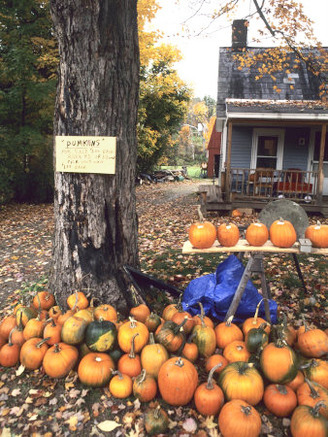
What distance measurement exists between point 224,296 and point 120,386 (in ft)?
4.63

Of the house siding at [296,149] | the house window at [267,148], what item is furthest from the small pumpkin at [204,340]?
the house siding at [296,149]

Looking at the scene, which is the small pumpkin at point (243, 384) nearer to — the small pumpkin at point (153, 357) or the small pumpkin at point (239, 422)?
the small pumpkin at point (239, 422)

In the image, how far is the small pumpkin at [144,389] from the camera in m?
2.49

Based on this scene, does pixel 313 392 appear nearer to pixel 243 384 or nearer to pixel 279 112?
pixel 243 384

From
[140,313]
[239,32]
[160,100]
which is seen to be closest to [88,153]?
[140,313]

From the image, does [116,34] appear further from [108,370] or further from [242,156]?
[242,156]

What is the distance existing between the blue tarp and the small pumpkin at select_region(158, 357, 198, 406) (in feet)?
3.55

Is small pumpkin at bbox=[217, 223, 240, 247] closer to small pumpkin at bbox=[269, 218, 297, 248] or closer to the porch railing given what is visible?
small pumpkin at bbox=[269, 218, 297, 248]

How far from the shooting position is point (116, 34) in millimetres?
3168

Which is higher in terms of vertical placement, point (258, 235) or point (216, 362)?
point (258, 235)

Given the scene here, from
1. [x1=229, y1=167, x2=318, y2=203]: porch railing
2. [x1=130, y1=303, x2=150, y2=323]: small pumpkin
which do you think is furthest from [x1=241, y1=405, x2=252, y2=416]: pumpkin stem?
[x1=229, y1=167, x2=318, y2=203]: porch railing

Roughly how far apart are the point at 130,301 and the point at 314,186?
10.6m

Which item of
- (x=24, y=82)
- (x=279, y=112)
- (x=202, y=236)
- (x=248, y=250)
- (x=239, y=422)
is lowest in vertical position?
(x=239, y=422)

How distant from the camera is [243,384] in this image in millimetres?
2383
